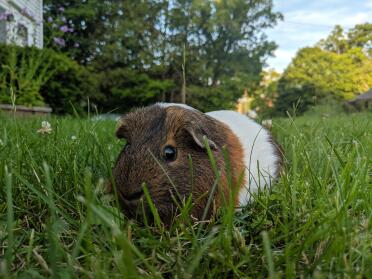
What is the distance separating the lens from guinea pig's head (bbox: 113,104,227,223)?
5.56ft

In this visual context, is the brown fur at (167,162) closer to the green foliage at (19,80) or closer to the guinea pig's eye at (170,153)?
the guinea pig's eye at (170,153)

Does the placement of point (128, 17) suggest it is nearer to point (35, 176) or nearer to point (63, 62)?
point (63, 62)

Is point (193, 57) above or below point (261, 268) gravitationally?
above

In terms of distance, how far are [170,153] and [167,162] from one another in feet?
0.19

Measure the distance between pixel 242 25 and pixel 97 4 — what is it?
34.4 ft

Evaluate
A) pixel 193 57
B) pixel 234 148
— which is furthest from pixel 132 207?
pixel 193 57

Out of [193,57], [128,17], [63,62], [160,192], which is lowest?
[160,192]

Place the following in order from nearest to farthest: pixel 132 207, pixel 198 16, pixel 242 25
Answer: pixel 132 207 < pixel 198 16 < pixel 242 25

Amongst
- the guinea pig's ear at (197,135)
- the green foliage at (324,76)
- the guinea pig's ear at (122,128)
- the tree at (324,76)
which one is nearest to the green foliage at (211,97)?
the green foliage at (324,76)

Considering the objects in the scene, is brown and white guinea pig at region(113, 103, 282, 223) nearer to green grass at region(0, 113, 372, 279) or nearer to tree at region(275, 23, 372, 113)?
green grass at region(0, 113, 372, 279)

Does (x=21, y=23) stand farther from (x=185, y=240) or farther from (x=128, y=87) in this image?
(x=185, y=240)

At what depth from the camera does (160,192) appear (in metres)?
1.70

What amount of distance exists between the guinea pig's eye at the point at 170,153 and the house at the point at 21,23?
7.41 m

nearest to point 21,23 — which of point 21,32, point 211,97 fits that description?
point 21,32
